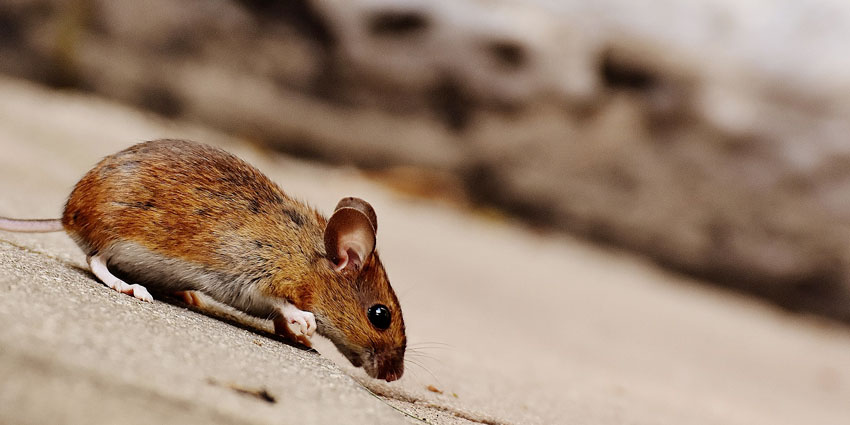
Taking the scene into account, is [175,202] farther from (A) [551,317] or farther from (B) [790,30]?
(B) [790,30]

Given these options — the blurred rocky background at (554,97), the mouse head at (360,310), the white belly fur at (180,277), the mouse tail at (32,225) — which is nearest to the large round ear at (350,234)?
the mouse head at (360,310)

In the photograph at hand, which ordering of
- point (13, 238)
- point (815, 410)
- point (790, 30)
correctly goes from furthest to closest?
point (790, 30) < point (815, 410) < point (13, 238)

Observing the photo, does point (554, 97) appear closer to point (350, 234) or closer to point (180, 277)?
point (350, 234)

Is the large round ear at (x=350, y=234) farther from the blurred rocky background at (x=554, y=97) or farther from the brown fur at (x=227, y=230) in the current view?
the blurred rocky background at (x=554, y=97)

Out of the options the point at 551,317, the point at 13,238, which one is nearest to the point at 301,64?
the point at 551,317

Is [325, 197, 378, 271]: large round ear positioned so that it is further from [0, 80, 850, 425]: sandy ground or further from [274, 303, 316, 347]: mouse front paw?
[0, 80, 850, 425]: sandy ground

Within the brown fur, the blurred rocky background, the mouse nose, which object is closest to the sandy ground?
the mouse nose
